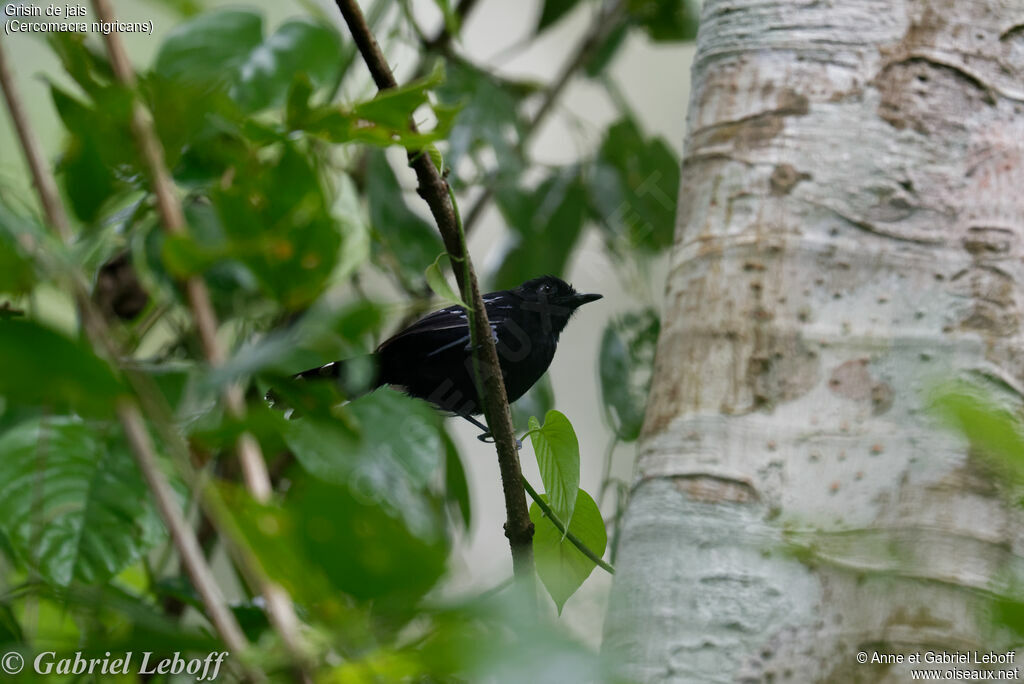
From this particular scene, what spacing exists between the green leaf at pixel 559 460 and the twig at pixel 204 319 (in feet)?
1.99

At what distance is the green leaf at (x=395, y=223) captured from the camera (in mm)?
2898

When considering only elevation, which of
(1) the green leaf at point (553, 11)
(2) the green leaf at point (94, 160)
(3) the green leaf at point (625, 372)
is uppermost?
(1) the green leaf at point (553, 11)

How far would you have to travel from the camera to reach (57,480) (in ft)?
4.00

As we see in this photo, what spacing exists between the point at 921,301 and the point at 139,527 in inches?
48.4

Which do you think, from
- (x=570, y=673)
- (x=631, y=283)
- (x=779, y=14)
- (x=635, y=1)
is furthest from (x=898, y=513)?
(x=635, y=1)

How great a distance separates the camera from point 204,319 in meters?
0.74

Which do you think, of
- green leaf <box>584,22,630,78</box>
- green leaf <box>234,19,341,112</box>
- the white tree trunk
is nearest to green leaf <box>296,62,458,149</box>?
the white tree trunk

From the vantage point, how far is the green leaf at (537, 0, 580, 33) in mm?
3873

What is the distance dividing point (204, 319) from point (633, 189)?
3.06 metres

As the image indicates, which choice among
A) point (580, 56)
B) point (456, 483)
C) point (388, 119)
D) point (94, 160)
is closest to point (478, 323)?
point (388, 119)

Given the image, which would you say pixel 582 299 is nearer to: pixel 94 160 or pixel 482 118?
pixel 482 118

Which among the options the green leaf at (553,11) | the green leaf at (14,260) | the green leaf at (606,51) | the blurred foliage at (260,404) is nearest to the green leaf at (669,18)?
the green leaf at (606,51)

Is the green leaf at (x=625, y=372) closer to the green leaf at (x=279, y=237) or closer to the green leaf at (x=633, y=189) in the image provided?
the green leaf at (x=633, y=189)

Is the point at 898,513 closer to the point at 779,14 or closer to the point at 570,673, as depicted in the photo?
the point at 570,673
